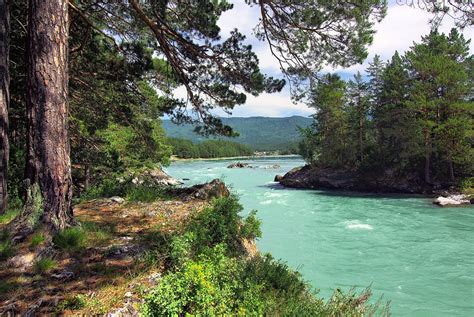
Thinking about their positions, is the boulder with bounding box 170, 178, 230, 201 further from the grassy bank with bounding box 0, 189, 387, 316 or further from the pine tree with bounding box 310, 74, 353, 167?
the pine tree with bounding box 310, 74, 353, 167

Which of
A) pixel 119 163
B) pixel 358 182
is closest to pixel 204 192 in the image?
pixel 119 163

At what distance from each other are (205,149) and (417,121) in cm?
10037

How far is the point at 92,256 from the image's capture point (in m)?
4.40

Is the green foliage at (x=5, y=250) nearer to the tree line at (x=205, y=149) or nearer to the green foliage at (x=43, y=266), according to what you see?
the green foliage at (x=43, y=266)

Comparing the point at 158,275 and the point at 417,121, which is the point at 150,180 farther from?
the point at 417,121

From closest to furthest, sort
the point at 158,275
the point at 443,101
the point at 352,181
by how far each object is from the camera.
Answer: the point at 158,275, the point at 443,101, the point at 352,181

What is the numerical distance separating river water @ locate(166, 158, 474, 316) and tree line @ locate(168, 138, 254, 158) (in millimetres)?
87301

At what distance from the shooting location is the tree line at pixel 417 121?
1170 inches

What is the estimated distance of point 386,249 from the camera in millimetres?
13016

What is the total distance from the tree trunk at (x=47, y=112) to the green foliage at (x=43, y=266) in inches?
23.6

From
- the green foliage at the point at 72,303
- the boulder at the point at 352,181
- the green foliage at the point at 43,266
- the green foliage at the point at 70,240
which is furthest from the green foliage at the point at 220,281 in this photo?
the boulder at the point at 352,181

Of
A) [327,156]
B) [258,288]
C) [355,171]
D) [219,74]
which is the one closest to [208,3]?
[219,74]

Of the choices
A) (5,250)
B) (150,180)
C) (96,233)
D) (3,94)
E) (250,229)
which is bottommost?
(250,229)

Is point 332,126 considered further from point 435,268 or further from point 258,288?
point 258,288
